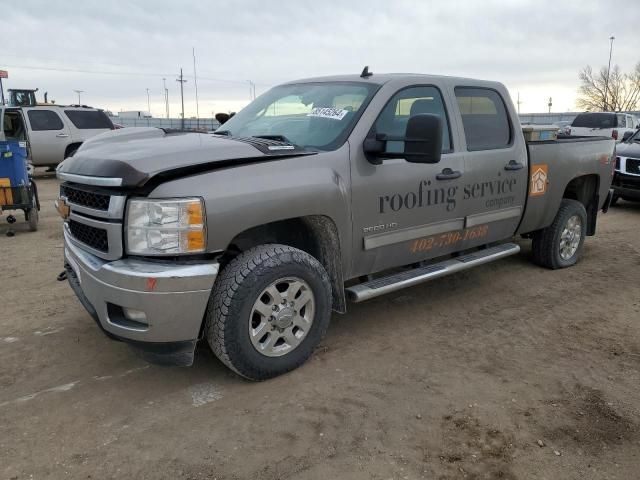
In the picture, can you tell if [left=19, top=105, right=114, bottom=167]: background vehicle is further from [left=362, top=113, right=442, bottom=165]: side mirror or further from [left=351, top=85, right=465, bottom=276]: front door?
[left=362, top=113, right=442, bottom=165]: side mirror

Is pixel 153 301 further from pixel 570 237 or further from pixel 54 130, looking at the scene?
pixel 54 130

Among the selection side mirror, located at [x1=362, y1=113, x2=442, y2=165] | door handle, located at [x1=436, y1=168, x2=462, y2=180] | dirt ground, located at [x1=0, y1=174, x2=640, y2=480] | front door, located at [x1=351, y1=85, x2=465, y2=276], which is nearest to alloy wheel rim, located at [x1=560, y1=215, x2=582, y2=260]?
dirt ground, located at [x1=0, y1=174, x2=640, y2=480]

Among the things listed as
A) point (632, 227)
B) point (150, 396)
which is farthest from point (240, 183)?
point (632, 227)

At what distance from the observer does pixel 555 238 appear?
5.59 meters

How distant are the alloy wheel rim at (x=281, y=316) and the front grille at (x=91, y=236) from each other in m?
0.93

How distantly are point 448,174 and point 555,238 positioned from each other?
2.17m

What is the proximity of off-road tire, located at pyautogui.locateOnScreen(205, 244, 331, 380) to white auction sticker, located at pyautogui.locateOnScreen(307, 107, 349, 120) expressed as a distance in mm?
1094

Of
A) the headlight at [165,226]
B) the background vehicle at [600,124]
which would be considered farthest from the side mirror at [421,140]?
the background vehicle at [600,124]

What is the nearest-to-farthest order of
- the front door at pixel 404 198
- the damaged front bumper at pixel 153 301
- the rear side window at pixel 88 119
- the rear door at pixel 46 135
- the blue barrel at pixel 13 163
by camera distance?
the damaged front bumper at pixel 153 301, the front door at pixel 404 198, the blue barrel at pixel 13 163, the rear door at pixel 46 135, the rear side window at pixel 88 119

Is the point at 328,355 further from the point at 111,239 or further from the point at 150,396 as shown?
the point at 111,239

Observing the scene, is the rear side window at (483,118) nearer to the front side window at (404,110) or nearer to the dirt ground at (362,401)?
the front side window at (404,110)

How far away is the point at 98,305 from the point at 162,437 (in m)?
0.82

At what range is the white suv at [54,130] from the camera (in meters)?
14.3

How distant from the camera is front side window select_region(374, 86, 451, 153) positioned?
12.3ft
